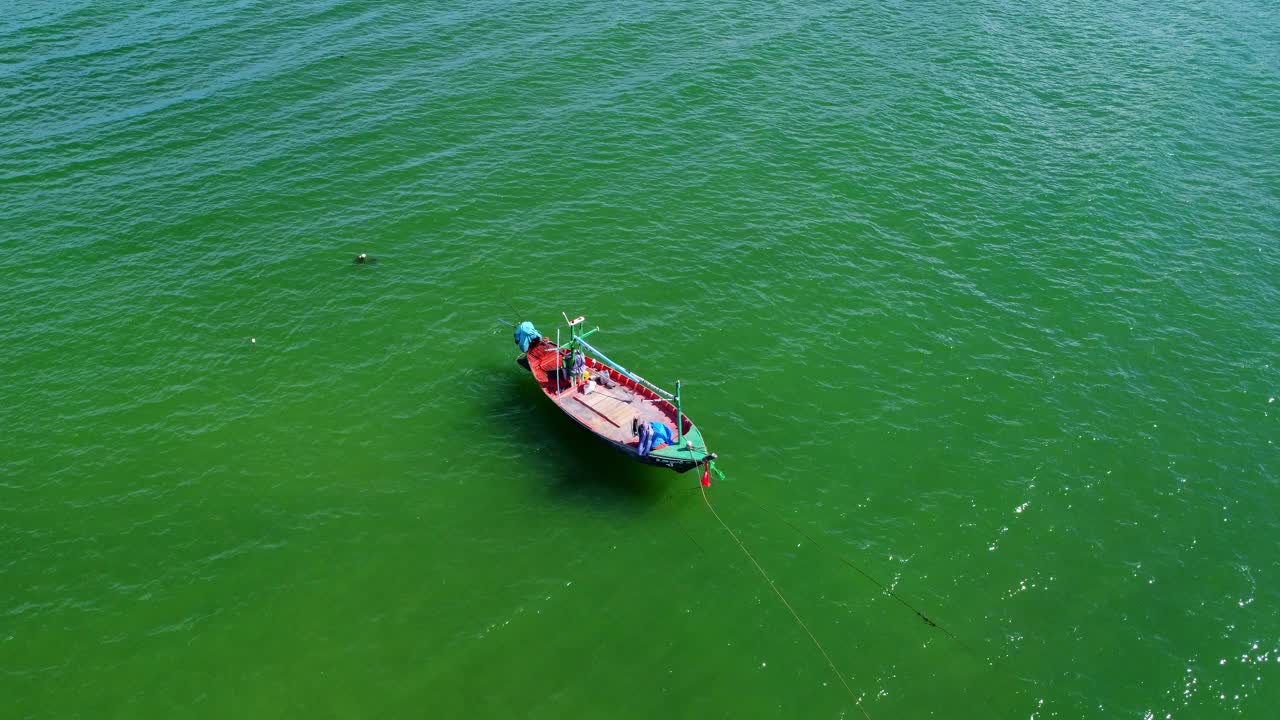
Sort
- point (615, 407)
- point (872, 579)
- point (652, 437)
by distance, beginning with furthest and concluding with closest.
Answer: point (615, 407) < point (652, 437) < point (872, 579)

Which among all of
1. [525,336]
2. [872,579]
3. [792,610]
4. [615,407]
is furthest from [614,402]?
[872,579]

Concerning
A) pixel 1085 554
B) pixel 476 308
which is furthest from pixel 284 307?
pixel 1085 554

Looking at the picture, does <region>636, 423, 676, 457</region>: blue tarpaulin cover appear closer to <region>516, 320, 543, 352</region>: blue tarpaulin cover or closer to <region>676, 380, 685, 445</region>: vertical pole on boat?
<region>676, 380, 685, 445</region>: vertical pole on boat

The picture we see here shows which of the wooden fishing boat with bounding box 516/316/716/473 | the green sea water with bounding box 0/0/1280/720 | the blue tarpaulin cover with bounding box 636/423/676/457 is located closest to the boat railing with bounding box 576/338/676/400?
the wooden fishing boat with bounding box 516/316/716/473

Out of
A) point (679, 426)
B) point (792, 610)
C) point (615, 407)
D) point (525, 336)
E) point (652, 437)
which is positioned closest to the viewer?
point (792, 610)

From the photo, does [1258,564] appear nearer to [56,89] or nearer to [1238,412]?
[1238,412]

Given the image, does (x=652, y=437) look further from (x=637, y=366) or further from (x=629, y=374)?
(x=637, y=366)
